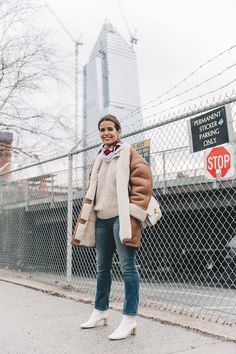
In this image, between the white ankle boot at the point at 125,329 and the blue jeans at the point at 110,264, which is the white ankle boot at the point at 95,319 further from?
the white ankle boot at the point at 125,329

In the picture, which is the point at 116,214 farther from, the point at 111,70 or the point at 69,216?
the point at 111,70

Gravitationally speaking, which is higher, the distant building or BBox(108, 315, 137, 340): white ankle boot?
the distant building

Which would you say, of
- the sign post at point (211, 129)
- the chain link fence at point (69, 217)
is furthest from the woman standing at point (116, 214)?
the chain link fence at point (69, 217)

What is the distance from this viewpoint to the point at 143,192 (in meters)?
3.38

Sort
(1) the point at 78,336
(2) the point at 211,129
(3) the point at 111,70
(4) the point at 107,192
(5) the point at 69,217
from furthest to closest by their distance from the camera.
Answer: (3) the point at 111,70 < (5) the point at 69,217 < (2) the point at 211,129 < (4) the point at 107,192 < (1) the point at 78,336

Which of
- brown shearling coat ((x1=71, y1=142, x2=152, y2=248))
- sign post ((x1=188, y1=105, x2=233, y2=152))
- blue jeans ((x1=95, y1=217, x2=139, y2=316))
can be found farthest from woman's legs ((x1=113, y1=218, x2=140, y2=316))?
sign post ((x1=188, y1=105, x2=233, y2=152))

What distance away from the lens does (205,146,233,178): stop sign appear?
13.3 ft

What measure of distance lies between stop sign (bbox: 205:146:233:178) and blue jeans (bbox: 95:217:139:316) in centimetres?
123

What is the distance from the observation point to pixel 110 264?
3645 millimetres

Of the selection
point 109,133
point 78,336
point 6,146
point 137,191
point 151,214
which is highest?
point 6,146

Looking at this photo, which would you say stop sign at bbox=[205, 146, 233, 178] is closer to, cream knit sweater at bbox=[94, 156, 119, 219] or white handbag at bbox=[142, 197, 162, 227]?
white handbag at bbox=[142, 197, 162, 227]

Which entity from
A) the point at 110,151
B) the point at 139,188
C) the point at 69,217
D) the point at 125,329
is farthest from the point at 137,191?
the point at 69,217

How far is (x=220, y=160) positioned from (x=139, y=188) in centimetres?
109

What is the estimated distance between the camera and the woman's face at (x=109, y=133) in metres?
3.62
